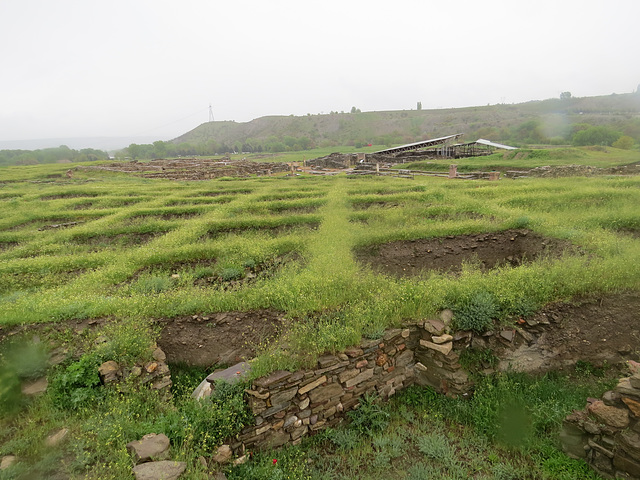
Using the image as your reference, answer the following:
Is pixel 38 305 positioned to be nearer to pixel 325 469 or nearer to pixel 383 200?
pixel 325 469

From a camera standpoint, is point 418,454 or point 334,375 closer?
point 418,454

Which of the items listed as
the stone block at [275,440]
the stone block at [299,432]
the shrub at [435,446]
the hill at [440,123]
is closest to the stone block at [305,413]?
the stone block at [299,432]

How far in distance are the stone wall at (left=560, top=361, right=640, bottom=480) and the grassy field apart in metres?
0.30

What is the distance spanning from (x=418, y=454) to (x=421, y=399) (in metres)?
1.11

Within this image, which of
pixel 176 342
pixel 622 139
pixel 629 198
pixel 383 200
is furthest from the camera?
pixel 622 139

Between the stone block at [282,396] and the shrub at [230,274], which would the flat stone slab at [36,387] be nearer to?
the stone block at [282,396]

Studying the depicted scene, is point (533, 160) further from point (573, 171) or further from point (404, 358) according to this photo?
point (404, 358)

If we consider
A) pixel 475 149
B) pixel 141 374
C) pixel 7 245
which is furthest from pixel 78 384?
pixel 475 149

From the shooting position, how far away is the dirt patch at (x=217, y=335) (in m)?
6.25

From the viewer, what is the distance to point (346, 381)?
537cm

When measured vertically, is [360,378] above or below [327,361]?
below

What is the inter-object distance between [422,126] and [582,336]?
151 m

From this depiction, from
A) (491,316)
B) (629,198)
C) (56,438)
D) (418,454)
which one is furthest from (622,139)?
(56,438)

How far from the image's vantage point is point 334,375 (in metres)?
5.27
